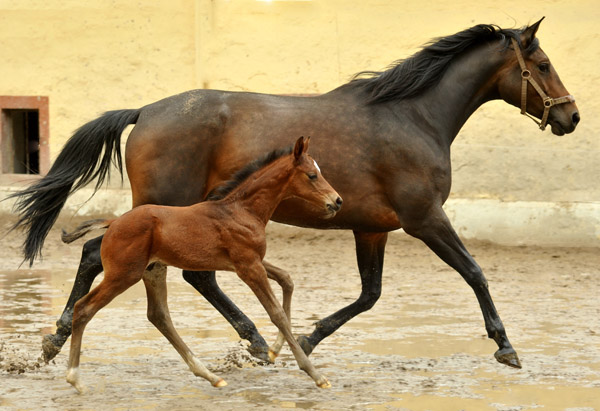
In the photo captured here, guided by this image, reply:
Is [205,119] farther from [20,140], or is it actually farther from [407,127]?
[20,140]

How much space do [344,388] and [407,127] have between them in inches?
66.5

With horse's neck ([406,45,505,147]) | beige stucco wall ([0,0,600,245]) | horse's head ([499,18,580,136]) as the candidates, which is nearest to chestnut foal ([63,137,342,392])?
horse's neck ([406,45,505,147])

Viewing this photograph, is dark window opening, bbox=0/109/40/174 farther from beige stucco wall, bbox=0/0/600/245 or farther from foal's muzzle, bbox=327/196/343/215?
foal's muzzle, bbox=327/196/343/215

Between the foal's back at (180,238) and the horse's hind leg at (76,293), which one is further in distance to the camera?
the horse's hind leg at (76,293)

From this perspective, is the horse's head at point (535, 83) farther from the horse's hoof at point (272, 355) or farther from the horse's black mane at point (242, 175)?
the horse's hoof at point (272, 355)

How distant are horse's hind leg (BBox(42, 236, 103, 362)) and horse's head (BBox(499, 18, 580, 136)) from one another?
2698 millimetres

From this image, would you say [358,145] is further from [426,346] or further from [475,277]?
[426,346]

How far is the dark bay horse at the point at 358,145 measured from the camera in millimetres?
6027

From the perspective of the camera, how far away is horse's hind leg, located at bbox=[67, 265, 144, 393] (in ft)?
17.2

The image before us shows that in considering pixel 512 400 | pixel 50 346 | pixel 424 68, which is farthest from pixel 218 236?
pixel 424 68

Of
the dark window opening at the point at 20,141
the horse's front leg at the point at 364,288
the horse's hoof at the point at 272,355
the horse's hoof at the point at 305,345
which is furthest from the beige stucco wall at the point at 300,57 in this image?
the horse's hoof at the point at 272,355

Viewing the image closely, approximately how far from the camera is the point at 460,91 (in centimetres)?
639

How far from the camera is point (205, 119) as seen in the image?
6195 mm

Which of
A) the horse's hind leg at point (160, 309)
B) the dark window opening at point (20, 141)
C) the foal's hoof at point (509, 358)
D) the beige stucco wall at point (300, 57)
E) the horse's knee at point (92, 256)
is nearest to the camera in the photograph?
the horse's hind leg at point (160, 309)
